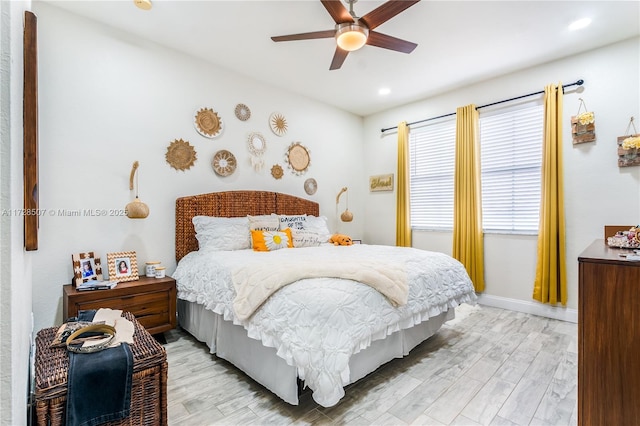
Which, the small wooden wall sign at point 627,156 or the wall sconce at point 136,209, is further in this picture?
the small wooden wall sign at point 627,156

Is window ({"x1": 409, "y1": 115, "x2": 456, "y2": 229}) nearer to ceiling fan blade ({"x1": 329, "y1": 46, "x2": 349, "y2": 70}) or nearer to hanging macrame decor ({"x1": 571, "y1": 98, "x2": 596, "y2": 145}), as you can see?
hanging macrame decor ({"x1": 571, "y1": 98, "x2": 596, "y2": 145})

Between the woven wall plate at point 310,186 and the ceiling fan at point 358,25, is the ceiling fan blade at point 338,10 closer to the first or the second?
the ceiling fan at point 358,25

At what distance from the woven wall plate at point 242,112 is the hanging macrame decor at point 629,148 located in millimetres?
3988

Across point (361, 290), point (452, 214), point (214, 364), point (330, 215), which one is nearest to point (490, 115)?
point (452, 214)

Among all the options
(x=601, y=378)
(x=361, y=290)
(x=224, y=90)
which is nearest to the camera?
(x=601, y=378)

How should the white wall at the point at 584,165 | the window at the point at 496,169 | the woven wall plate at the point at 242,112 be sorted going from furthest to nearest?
Result: the woven wall plate at the point at 242,112 < the window at the point at 496,169 < the white wall at the point at 584,165

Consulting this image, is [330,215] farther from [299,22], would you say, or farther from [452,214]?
[299,22]

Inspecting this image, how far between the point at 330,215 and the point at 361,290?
10.0 ft

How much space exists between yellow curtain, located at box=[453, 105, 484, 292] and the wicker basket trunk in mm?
3665

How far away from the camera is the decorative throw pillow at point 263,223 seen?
3387 millimetres

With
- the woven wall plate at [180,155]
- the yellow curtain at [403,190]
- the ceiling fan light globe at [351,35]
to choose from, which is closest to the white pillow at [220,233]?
the woven wall plate at [180,155]

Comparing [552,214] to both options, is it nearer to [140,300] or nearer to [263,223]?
[263,223]

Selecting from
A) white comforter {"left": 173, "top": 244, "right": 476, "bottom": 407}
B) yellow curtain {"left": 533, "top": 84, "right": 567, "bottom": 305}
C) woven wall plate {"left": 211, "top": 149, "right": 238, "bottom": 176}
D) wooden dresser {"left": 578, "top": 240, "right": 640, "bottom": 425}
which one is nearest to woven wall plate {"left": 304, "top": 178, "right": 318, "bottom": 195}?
woven wall plate {"left": 211, "top": 149, "right": 238, "bottom": 176}

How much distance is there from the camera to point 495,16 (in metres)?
2.63
